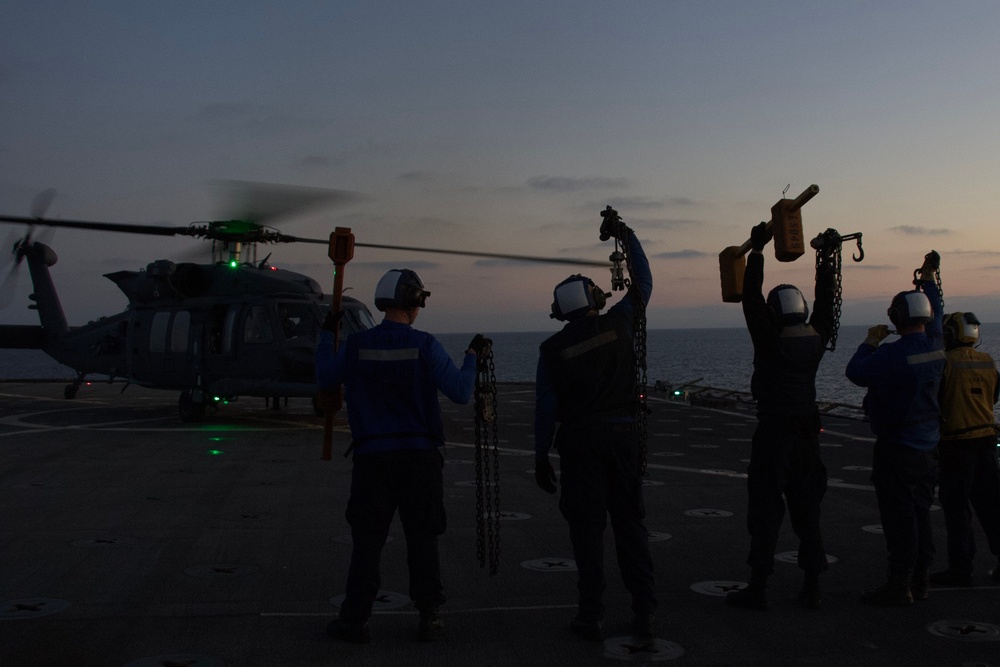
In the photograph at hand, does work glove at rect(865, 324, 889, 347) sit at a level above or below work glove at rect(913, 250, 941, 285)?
below

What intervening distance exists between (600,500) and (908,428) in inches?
87.9

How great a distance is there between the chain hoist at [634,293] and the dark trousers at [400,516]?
4.23 feet

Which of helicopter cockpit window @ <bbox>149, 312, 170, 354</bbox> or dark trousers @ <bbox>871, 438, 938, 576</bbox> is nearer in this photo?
dark trousers @ <bbox>871, 438, 938, 576</bbox>

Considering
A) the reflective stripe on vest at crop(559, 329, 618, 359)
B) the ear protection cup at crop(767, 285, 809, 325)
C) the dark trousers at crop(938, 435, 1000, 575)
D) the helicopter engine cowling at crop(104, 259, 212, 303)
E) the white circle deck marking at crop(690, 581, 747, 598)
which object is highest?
the helicopter engine cowling at crop(104, 259, 212, 303)

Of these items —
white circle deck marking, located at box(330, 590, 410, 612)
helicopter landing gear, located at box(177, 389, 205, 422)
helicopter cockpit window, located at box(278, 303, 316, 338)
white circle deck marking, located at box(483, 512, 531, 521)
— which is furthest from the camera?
helicopter landing gear, located at box(177, 389, 205, 422)

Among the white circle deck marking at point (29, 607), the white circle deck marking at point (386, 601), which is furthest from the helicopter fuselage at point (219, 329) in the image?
the white circle deck marking at point (29, 607)

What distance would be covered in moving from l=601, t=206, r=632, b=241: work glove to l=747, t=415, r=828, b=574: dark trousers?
153 centimetres

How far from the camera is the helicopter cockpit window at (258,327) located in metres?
16.4

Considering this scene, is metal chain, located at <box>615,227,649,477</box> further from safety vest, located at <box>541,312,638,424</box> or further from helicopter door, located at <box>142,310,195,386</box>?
helicopter door, located at <box>142,310,195,386</box>

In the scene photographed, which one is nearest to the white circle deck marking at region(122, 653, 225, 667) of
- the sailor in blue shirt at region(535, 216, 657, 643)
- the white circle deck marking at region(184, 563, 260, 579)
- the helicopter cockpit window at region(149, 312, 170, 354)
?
the white circle deck marking at region(184, 563, 260, 579)

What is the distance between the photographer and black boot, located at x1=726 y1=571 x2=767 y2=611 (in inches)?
206

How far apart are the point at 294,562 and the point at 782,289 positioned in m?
4.04

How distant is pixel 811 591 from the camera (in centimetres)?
527

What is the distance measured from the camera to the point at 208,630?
4.77m
